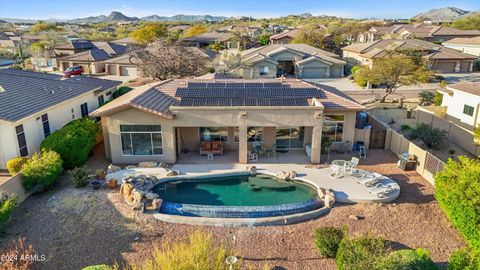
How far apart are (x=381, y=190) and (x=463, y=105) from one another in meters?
17.6

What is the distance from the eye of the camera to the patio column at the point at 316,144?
74.1 ft

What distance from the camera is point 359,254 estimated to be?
41.7 feet

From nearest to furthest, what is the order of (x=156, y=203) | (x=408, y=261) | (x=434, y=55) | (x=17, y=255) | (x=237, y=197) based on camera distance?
(x=408, y=261) < (x=17, y=255) < (x=156, y=203) < (x=237, y=197) < (x=434, y=55)

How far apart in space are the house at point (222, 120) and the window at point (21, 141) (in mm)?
4212

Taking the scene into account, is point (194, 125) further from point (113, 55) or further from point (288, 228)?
point (113, 55)

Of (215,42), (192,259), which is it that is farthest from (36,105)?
(215,42)

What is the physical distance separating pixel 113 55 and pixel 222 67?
26659 mm

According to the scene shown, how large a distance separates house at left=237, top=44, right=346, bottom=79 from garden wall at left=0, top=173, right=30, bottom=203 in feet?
129

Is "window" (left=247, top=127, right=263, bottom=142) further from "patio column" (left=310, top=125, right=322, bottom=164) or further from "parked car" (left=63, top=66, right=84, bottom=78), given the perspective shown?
"parked car" (left=63, top=66, right=84, bottom=78)

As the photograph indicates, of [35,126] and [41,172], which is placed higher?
[35,126]

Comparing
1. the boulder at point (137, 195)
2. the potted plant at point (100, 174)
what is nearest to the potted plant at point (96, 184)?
the potted plant at point (100, 174)

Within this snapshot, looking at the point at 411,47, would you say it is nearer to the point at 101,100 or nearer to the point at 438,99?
the point at 438,99

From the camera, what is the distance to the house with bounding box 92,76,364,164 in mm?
22219

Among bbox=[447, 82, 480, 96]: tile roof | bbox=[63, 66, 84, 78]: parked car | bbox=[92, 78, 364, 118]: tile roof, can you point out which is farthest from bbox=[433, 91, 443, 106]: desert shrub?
bbox=[63, 66, 84, 78]: parked car
